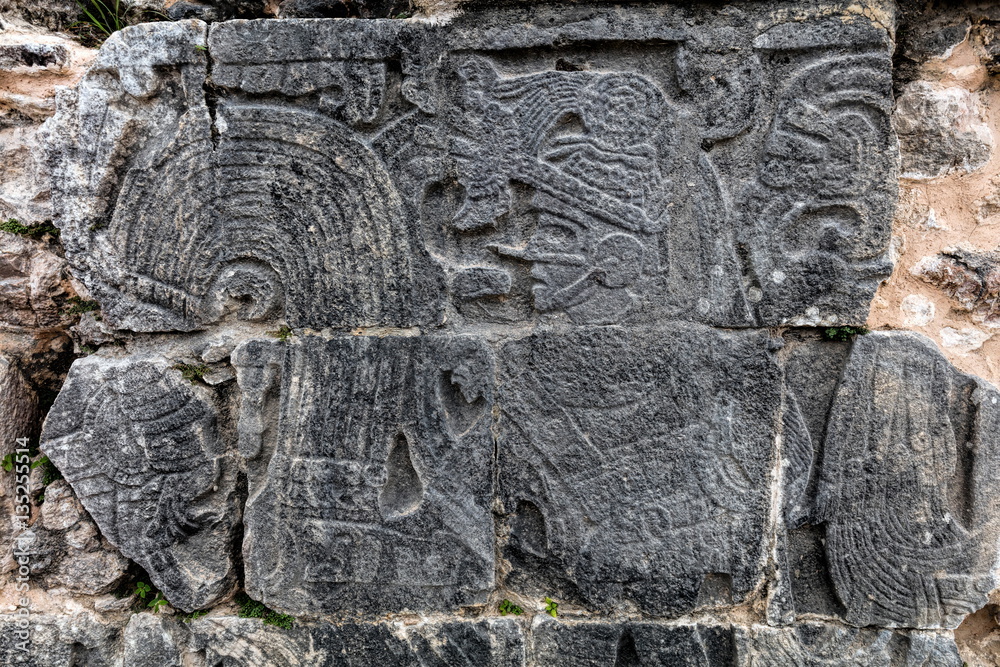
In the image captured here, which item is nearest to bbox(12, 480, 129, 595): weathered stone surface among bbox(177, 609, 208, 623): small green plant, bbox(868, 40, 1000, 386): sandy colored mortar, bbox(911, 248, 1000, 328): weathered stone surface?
bbox(177, 609, 208, 623): small green plant

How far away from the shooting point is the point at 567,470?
2158 millimetres

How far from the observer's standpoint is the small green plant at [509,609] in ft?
7.28

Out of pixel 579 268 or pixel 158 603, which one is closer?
pixel 579 268

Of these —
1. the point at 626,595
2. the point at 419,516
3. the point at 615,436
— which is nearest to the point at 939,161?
the point at 615,436

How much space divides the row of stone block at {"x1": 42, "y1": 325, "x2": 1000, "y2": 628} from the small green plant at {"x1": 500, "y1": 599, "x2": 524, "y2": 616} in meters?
0.06

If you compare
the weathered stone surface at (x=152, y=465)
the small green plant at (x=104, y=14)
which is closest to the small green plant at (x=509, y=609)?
the weathered stone surface at (x=152, y=465)

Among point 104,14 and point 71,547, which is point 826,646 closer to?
point 71,547

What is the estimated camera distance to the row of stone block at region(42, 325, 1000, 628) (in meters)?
2.12

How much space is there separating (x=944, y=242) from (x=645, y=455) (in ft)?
4.08

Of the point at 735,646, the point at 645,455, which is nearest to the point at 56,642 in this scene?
the point at 645,455

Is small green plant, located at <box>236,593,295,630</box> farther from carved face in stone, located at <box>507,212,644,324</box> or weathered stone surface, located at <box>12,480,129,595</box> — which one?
carved face in stone, located at <box>507,212,644,324</box>

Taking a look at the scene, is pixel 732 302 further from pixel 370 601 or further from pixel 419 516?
pixel 370 601

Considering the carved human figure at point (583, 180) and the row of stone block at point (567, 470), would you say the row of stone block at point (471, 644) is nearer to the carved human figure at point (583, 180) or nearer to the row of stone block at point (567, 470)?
the row of stone block at point (567, 470)

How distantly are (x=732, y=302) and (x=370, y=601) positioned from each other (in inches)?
61.7
